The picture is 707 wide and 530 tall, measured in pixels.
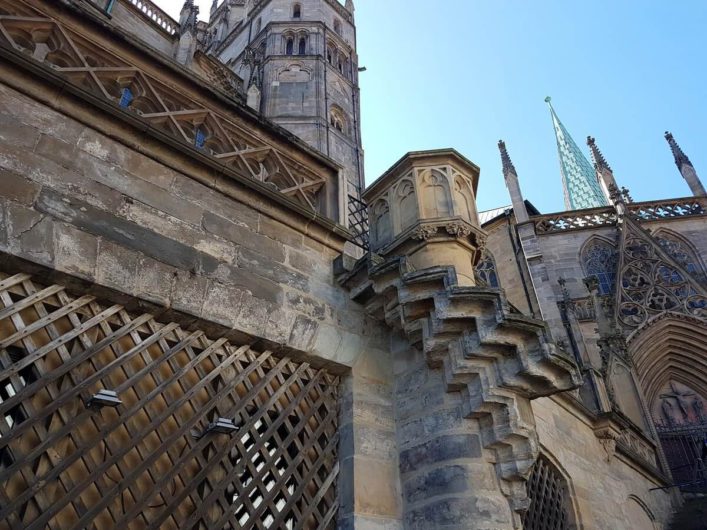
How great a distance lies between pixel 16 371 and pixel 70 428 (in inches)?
16.9

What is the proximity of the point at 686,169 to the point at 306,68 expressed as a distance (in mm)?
16327

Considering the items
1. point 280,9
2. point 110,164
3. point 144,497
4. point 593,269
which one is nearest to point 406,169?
point 110,164

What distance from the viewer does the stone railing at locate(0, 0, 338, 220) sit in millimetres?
4422

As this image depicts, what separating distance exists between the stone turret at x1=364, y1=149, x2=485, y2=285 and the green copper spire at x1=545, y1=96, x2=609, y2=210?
A: 29.2 meters

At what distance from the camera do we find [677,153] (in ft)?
81.4

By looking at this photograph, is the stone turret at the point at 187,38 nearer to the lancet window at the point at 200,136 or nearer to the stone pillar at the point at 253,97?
the stone pillar at the point at 253,97

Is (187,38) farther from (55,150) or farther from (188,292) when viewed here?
(188,292)

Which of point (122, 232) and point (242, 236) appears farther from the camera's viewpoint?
point (242, 236)

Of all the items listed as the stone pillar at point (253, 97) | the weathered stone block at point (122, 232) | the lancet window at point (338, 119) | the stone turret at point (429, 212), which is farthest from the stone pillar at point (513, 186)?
the weathered stone block at point (122, 232)

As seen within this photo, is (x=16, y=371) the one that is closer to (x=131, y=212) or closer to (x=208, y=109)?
(x=131, y=212)

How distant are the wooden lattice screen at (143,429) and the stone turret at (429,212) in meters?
1.63

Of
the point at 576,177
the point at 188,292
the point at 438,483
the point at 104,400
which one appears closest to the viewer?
the point at 104,400

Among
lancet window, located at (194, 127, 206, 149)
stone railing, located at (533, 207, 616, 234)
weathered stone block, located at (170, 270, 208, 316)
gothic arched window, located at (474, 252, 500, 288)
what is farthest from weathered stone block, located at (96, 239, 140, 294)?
stone railing, located at (533, 207, 616, 234)

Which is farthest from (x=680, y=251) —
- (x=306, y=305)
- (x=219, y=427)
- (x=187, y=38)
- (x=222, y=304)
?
(x=219, y=427)
